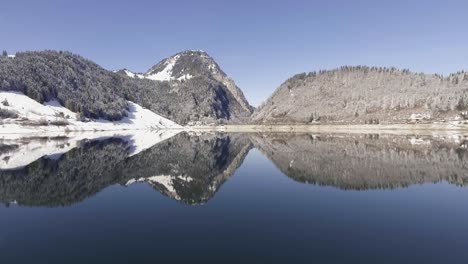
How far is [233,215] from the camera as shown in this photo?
32.4m

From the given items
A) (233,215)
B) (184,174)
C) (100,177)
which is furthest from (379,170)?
(100,177)

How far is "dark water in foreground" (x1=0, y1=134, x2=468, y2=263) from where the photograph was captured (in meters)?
22.5

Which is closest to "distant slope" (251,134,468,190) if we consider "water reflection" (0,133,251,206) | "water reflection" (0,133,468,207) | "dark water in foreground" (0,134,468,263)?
"water reflection" (0,133,468,207)

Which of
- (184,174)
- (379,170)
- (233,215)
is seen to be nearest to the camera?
(233,215)

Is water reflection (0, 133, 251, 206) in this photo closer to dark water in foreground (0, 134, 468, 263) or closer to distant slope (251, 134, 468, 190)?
dark water in foreground (0, 134, 468, 263)

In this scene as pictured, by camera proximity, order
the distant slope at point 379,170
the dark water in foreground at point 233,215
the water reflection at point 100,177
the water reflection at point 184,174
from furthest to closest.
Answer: the distant slope at point 379,170 < the water reflection at point 184,174 < the water reflection at point 100,177 < the dark water in foreground at point 233,215

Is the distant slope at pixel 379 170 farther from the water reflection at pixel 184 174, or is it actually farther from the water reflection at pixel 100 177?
the water reflection at pixel 100 177

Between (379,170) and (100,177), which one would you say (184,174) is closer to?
(100,177)

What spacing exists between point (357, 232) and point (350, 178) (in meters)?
28.6

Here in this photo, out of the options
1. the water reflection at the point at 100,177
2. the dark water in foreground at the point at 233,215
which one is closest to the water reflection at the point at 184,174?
the water reflection at the point at 100,177

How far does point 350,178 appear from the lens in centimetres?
5434

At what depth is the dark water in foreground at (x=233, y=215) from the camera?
2245 cm

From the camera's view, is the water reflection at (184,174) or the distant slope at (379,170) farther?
the distant slope at (379,170)

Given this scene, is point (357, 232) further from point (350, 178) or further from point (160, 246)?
point (350, 178)
